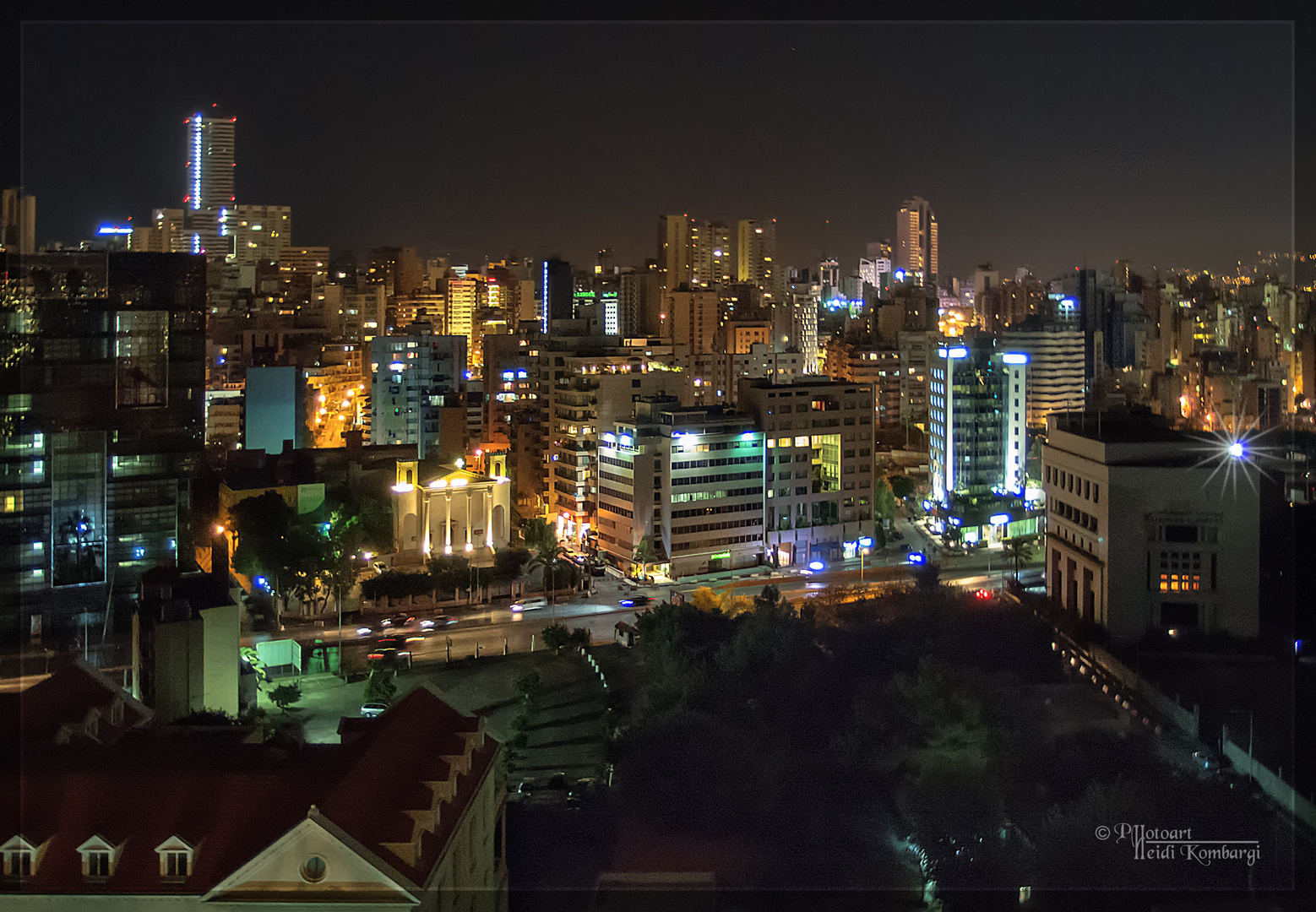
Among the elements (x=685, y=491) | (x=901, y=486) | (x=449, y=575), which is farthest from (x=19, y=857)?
(x=901, y=486)

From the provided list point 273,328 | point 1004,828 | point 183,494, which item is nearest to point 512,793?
point 1004,828

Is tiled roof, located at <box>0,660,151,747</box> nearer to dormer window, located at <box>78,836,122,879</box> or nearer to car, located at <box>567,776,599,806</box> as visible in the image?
dormer window, located at <box>78,836,122,879</box>

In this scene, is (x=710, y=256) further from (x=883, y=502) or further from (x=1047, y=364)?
(x=883, y=502)

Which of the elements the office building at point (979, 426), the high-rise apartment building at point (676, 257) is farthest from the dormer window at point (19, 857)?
the high-rise apartment building at point (676, 257)

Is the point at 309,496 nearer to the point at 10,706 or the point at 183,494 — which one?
the point at 183,494

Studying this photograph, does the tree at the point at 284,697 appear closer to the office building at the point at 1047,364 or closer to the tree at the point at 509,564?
the tree at the point at 509,564

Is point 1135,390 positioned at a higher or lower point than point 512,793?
higher
